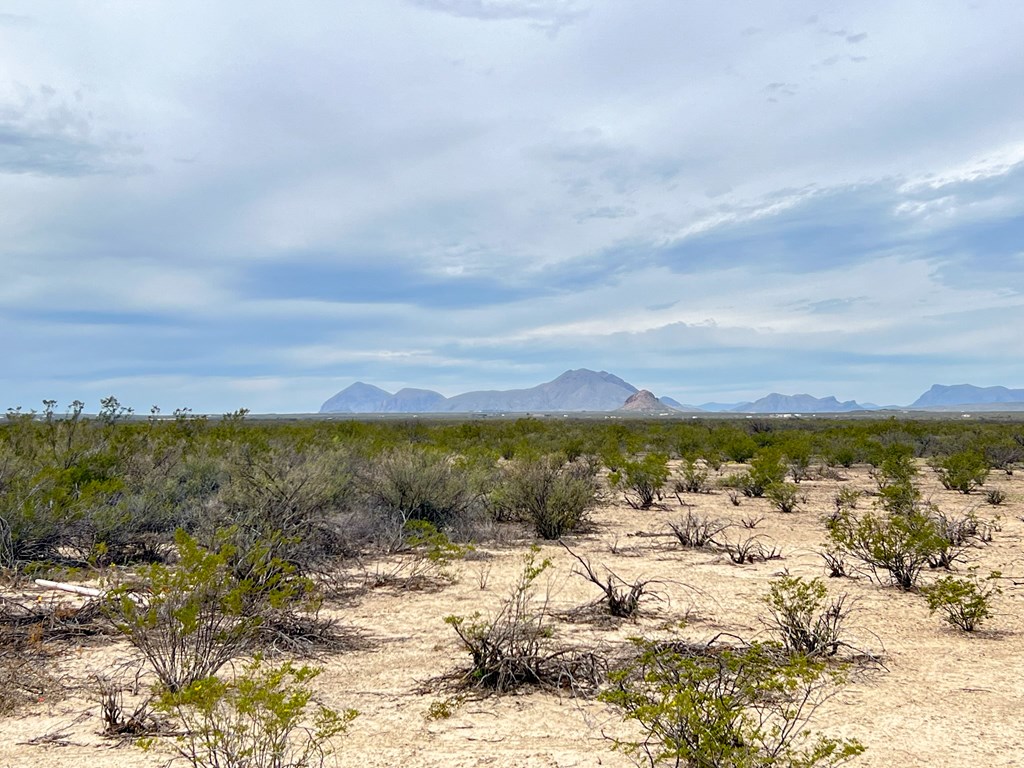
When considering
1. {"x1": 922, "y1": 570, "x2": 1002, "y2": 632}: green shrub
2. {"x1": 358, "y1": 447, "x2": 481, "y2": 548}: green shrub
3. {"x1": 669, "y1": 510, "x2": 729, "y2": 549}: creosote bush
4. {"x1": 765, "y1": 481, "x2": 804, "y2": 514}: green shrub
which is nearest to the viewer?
{"x1": 922, "y1": 570, "x2": 1002, "y2": 632}: green shrub

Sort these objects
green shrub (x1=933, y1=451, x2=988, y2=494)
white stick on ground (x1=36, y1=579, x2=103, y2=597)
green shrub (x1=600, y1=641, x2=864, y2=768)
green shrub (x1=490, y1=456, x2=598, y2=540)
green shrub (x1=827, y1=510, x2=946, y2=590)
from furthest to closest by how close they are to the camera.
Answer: green shrub (x1=933, y1=451, x2=988, y2=494), green shrub (x1=490, y1=456, x2=598, y2=540), green shrub (x1=827, y1=510, x2=946, y2=590), white stick on ground (x1=36, y1=579, x2=103, y2=597), green shrub (x1=600, y1=641, x2=864, y2=768)

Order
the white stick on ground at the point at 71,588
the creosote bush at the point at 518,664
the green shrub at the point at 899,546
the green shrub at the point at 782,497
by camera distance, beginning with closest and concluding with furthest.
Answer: the creosote bush at the point at 518,664
the white stick on ground at the point at 71,588
the green shrub at the point at 899,546
the green shrub at the point at 782,497

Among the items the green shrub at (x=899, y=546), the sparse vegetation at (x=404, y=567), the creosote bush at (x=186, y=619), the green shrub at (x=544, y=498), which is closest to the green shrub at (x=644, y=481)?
the sparse vegetation at (x=404, y=567)

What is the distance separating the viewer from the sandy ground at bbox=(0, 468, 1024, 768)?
460 cm

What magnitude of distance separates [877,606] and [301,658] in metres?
6.59

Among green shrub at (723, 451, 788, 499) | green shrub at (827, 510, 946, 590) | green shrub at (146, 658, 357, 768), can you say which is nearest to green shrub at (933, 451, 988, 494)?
green shrub at (723, 451, 788, 499)

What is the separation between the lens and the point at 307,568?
352 inches

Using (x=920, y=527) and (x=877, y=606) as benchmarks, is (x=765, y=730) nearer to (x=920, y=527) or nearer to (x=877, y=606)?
(x=877, y=606)

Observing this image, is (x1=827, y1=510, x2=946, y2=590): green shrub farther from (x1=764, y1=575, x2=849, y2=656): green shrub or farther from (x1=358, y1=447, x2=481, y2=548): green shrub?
(x1=358, y1=447, x2=481, y2=548): green shrub

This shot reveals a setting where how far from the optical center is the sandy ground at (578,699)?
4.60 m

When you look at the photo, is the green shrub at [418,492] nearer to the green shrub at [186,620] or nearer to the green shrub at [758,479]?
the green shrub at [186,620]

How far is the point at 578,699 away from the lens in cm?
554

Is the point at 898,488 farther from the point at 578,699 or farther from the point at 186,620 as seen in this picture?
the point at 186,620

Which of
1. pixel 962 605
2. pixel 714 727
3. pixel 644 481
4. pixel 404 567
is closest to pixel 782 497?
pixel 644 481
